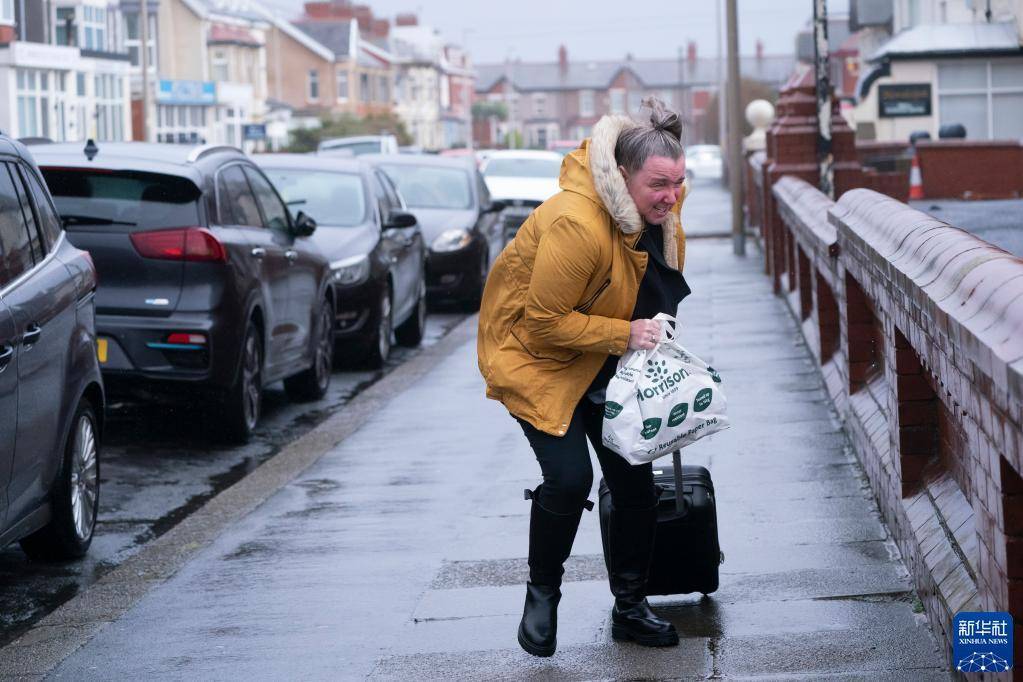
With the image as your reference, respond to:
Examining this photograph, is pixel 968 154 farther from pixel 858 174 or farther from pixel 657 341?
pixel 657 341

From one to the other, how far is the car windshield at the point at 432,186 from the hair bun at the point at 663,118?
1431cm

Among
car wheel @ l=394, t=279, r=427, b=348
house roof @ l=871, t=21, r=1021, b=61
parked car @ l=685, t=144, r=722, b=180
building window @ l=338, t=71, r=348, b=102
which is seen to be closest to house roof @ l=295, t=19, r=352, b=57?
building window @ l=338, t=71, r=348, b=102

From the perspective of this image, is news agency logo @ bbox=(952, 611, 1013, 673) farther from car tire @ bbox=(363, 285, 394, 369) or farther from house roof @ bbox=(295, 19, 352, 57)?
house roof @ bbox=(295, 19, 352, 57)

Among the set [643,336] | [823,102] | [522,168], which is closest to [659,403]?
[643,336]

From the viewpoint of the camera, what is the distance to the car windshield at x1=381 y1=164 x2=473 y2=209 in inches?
766

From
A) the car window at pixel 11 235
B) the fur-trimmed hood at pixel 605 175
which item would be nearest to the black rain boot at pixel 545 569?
the fur-trimmed hood at pixel 605 175

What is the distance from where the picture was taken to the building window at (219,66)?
84.8 metres

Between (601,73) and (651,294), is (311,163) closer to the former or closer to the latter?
(651,294)

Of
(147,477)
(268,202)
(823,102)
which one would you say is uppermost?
(823,102)

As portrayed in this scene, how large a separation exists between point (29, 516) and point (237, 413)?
3550 mm

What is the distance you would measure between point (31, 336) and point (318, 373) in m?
5.72

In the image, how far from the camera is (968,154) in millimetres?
27703

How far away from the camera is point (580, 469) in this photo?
507cm

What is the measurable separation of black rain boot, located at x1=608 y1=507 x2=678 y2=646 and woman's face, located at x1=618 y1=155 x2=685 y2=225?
3.14 ft
